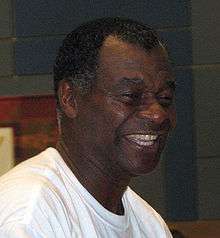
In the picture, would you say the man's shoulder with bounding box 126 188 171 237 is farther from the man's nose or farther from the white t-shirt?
the man's nose

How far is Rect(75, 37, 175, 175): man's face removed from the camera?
1937mm

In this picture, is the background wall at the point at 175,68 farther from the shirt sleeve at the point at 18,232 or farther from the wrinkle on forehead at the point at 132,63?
the shirt sleeve at the point at 18,232

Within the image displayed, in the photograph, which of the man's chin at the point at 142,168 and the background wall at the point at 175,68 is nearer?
the man's chin at the point at 142,168

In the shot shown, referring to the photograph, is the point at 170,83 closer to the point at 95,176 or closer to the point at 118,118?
the point at 118,118

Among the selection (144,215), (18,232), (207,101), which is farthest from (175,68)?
(18,232)

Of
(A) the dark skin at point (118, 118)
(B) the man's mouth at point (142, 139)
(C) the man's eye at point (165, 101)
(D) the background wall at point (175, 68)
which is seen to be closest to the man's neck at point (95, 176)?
(A) the dark skin at point (118, 118)

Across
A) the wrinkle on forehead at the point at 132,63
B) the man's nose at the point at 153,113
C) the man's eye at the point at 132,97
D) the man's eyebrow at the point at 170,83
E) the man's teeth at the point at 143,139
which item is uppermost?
the wrinkle on forehead at the point at 132,63

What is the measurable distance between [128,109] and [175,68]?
3.04 meters

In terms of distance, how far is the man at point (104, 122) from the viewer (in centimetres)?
191

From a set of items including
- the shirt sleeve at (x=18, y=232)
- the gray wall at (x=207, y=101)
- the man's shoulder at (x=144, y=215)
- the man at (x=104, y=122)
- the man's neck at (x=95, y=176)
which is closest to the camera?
the shirt sleeve at (x=18, y=232)

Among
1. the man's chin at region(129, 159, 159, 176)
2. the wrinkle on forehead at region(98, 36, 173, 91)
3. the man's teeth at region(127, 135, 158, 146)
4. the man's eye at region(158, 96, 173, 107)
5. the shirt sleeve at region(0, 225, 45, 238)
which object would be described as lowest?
the shirt sleeve at region(0, 225, 45, 238)

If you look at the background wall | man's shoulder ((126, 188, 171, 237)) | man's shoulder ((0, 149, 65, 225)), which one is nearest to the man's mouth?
man's shoulder ((0, 149, 65, 225))

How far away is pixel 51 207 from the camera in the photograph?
1.75 m

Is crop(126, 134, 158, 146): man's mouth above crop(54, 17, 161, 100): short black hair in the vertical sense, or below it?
below
